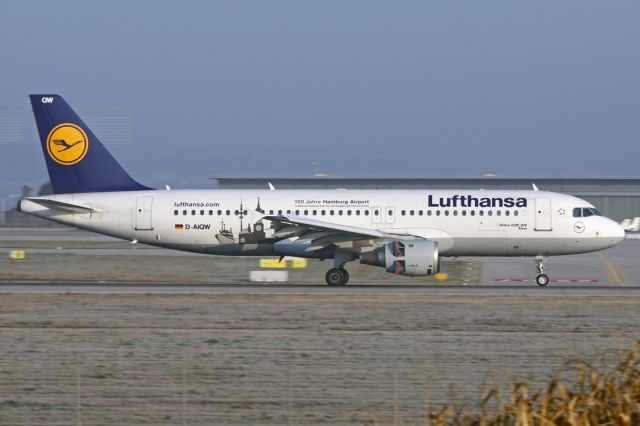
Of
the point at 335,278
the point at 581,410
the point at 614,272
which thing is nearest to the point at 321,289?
the point at 335,278

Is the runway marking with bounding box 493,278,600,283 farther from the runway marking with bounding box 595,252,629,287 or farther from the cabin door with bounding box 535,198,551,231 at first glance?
the cabin door with bounding box 535,198,551,231

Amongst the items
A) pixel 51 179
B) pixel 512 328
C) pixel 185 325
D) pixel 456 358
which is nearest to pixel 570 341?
pixel 512 328

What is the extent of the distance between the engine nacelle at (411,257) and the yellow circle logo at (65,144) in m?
13.5

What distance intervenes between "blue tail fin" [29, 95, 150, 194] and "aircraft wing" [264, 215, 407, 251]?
21.7 feet

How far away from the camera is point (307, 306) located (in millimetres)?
27875

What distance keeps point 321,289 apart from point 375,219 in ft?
13.1

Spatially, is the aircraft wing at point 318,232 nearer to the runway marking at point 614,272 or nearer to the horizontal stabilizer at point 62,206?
the horizontal stabilizer at point 62,206

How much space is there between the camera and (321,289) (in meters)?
33.7

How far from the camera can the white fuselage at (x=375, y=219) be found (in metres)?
35.8

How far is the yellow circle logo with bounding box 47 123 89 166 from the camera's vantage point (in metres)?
37.5

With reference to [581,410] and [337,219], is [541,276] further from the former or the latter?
[581,410]

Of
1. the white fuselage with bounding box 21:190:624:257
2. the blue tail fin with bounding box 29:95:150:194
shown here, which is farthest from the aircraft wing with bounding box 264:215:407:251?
the blue tail fin with bounding box 29:95:150:194

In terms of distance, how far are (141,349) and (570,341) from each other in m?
9.79

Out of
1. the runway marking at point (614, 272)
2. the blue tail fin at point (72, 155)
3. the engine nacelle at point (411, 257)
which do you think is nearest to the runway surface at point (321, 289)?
the engine nacelle at point (411, 257)
